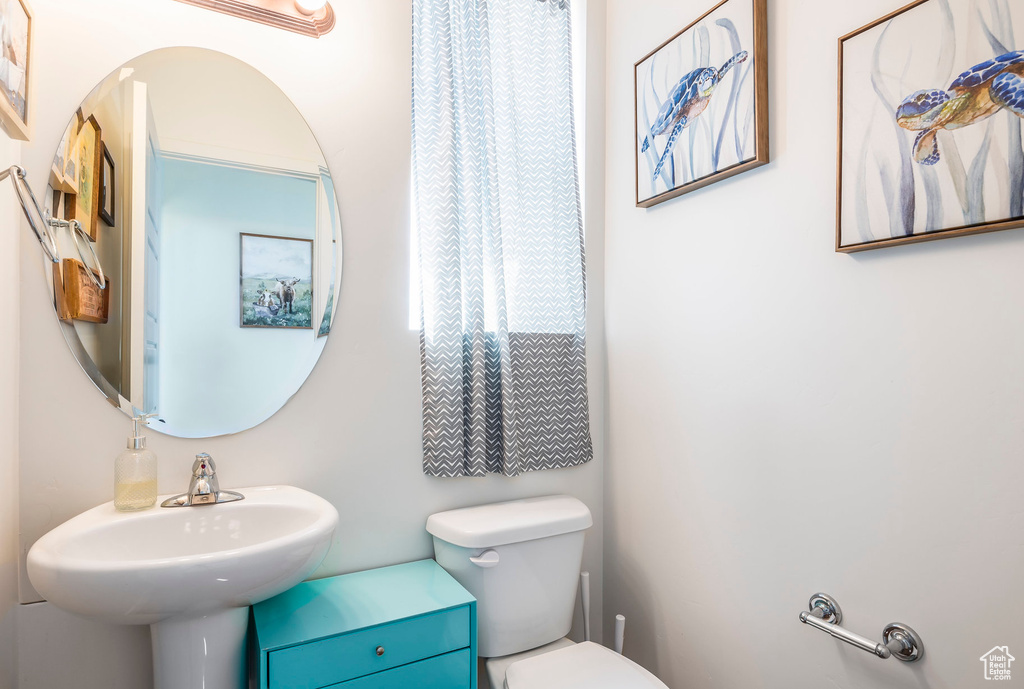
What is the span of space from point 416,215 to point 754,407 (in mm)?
997

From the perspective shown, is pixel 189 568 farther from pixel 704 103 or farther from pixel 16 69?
pixel 704 103

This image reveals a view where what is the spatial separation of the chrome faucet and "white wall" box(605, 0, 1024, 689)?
1118mm

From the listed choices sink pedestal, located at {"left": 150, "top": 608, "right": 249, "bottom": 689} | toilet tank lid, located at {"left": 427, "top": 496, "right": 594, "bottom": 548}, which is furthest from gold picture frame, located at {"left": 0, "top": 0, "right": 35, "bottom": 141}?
toilet tank lid, located at {"left": 427, "top": 496, "right": 594, "bottom": 548}

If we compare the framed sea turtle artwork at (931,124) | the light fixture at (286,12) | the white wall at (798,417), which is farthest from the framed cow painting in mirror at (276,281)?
the framed sea turtle artwork at (931,124)

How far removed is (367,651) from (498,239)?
41.9 inches

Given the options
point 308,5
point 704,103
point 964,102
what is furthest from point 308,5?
point 964,102

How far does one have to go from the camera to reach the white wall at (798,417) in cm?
95

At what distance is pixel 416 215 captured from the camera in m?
1.55

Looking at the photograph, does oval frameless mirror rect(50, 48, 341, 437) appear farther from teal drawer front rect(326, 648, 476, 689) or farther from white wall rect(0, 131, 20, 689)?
teal drawer front rect(326, 648, 476, 689)

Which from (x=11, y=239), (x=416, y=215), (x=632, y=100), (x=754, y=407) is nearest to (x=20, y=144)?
(x=11, y=239)

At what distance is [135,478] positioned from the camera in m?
1.15

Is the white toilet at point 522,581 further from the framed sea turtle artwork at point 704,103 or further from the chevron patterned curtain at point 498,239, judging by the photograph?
the framed sea turtle artwork at point 704,103

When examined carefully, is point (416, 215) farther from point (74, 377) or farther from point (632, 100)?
point (74, 377)

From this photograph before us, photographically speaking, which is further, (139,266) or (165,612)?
(139,266)
